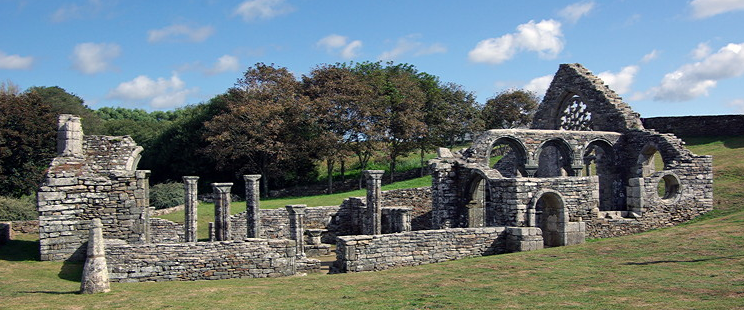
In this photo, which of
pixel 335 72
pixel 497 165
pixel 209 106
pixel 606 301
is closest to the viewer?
pixel 606 301

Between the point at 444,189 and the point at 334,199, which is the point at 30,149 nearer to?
the point at 334,199

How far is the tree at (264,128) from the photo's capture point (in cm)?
3816

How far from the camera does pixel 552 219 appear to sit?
725 inches

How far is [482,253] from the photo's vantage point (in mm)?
17000

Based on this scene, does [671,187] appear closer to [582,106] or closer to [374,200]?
[582,106]

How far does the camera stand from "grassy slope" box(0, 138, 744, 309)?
10.3 m

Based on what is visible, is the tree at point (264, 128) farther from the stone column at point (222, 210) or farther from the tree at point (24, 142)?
the stone column at point (222, 210)

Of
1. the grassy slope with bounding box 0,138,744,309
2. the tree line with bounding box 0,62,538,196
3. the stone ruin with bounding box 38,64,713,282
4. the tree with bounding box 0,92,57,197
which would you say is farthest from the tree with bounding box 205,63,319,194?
the grassy slope with bounding box 0,138,744,309

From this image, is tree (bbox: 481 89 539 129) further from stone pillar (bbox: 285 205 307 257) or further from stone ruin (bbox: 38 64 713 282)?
stone pillar (bbox: 285 205 307 257)

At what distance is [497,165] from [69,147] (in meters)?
19.5

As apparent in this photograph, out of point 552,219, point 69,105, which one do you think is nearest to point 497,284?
point 552,219

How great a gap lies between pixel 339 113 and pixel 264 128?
5.14m

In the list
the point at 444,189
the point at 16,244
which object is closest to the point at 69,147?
the point at 16,244

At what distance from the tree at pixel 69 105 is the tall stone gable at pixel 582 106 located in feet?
134
